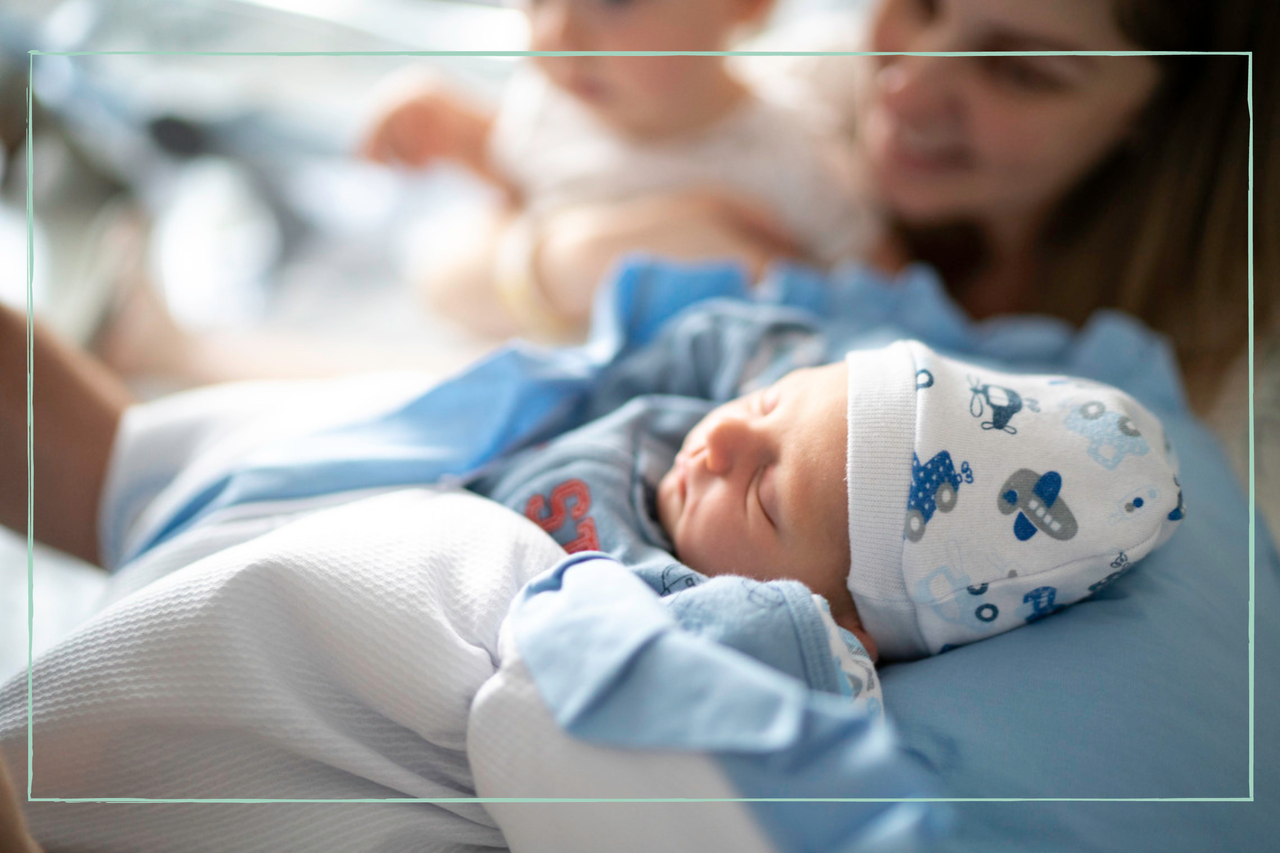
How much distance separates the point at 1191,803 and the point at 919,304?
0.47 m

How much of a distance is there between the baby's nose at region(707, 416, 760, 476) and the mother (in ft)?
1.22

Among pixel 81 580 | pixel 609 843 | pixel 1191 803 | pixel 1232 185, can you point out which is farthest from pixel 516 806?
pixel 1232 185

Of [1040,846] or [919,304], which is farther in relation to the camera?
[919,304]

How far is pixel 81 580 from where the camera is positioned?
74 centimetres

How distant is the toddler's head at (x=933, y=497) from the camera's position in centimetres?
47

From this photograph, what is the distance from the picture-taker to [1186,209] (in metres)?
0.88

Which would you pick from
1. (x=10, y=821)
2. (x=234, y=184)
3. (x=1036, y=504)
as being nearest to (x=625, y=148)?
(x=234, y=184)

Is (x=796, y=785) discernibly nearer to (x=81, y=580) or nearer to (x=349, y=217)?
(x=81, y=580)

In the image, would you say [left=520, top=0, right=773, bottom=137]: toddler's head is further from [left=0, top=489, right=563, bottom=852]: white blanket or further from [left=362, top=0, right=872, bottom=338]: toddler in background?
[left=0, top=489, right=563, bottom=852]: white blanket

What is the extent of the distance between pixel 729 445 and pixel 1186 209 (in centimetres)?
64

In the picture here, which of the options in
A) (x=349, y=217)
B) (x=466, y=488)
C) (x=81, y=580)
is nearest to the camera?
(x=466, y=488)

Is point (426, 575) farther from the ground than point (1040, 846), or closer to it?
farther from the ground

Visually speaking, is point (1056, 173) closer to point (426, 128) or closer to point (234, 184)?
point (426, 128)

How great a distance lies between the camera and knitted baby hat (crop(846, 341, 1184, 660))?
0.46 m
